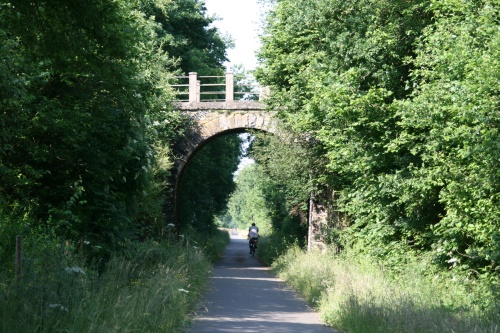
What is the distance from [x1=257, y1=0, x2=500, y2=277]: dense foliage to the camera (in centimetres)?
1295

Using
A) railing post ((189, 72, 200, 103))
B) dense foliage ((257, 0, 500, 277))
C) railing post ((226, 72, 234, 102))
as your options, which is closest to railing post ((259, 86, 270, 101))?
railing post ((226, 72, 234, 102))

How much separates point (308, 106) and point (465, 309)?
8248 millimetres

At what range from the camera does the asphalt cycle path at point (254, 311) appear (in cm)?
1138

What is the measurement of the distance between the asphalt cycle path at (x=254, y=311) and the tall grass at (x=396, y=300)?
36 cm

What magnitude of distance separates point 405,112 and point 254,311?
4.64 m

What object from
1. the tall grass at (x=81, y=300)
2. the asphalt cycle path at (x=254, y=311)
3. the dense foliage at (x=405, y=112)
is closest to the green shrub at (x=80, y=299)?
the tall grass at (x=81, y=300)

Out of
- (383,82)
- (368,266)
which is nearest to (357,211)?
(368,266)

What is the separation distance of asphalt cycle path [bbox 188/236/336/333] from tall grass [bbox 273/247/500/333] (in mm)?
359

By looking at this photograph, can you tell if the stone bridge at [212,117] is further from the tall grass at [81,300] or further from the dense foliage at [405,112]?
the tall grass at [81,300]

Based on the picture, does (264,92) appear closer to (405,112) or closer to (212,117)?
(212,117)

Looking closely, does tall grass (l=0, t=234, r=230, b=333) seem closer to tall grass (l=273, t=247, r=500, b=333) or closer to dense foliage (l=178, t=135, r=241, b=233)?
tall grass (l=273, t=247, r=500, b=333)

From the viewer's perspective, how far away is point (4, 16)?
904 centimetres

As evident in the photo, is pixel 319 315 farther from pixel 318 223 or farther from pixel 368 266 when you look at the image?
pixel 318 223

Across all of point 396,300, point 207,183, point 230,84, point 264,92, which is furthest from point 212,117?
point 396,300
